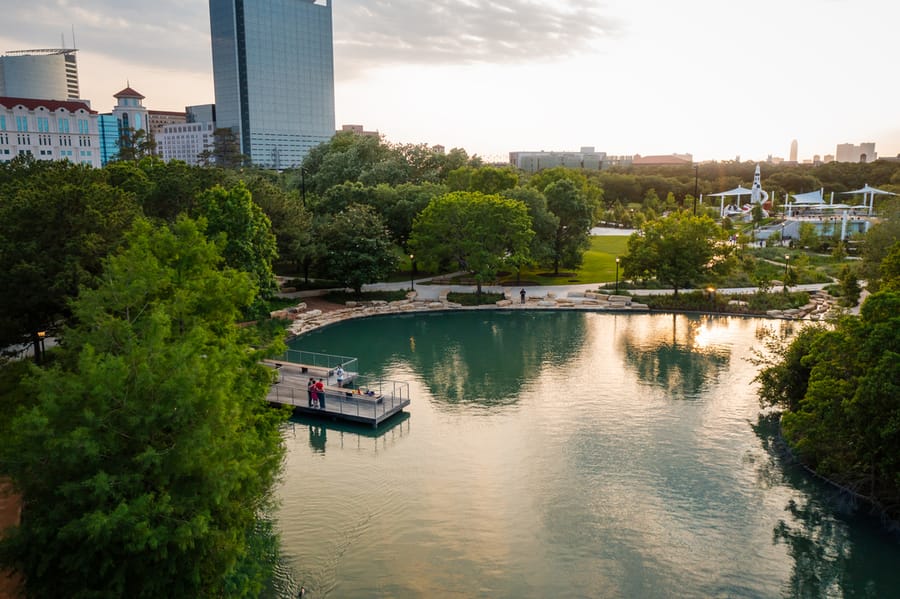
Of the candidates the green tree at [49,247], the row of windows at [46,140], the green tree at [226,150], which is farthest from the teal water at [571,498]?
the row of windows at [46,140]

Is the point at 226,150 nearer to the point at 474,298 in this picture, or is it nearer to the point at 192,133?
the point at 474,298

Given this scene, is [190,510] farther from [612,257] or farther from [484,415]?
[612,257]

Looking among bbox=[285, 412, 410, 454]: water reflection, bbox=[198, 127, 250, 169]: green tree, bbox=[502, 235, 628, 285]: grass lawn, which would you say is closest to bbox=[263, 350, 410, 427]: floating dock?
bbox=[285, 412, 410, 454]: water reflection

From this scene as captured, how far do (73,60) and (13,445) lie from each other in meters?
224

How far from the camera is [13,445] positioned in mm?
9789

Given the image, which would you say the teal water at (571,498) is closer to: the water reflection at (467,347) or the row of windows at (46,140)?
the water reflection at (467,347)

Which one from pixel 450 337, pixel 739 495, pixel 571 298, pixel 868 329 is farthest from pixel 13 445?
pixel 571 298

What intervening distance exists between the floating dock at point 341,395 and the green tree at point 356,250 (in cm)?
1285

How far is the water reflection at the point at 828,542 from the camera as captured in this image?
535 inches

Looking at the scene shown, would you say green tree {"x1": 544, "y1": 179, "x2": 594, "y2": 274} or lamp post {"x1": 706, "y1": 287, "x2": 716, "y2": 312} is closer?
lamp post {"x1": 706, "y1": 287, "x2": 716, "y2": 312}

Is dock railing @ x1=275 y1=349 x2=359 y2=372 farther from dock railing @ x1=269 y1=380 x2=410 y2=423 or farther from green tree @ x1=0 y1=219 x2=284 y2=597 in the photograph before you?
green tree @ x1=0 y1=219 x2=284 y2=597

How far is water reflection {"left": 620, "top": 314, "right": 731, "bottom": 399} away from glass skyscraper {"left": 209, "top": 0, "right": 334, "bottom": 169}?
13157 cm

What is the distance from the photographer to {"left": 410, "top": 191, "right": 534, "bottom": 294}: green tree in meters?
40.7

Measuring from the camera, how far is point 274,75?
6535 inches
